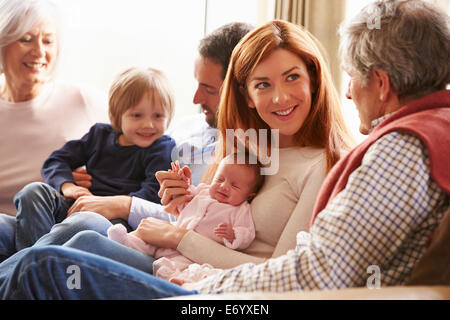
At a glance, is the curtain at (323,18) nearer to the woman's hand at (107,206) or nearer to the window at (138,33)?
the window at (138,33)

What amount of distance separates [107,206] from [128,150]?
0.33 m

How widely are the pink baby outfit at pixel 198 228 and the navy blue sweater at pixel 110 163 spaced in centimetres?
43

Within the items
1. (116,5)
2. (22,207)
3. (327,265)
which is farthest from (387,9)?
(116,5)

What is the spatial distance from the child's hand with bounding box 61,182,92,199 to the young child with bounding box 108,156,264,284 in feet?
1.62

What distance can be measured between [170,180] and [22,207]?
597 millimetres

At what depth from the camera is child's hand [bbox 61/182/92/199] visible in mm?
2105

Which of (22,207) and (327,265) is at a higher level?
(327,265)

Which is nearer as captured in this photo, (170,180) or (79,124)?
(170,180)

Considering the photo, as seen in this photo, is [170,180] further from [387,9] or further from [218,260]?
[387,9]

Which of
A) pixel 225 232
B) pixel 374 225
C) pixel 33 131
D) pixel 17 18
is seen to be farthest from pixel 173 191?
pixel 17 18

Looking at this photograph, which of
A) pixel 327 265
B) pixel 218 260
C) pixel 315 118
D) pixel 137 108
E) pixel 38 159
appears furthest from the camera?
pixel 38 159

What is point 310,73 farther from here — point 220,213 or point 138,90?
point 138,90

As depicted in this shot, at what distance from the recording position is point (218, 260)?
1.50 m

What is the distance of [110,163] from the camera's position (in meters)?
2.26
